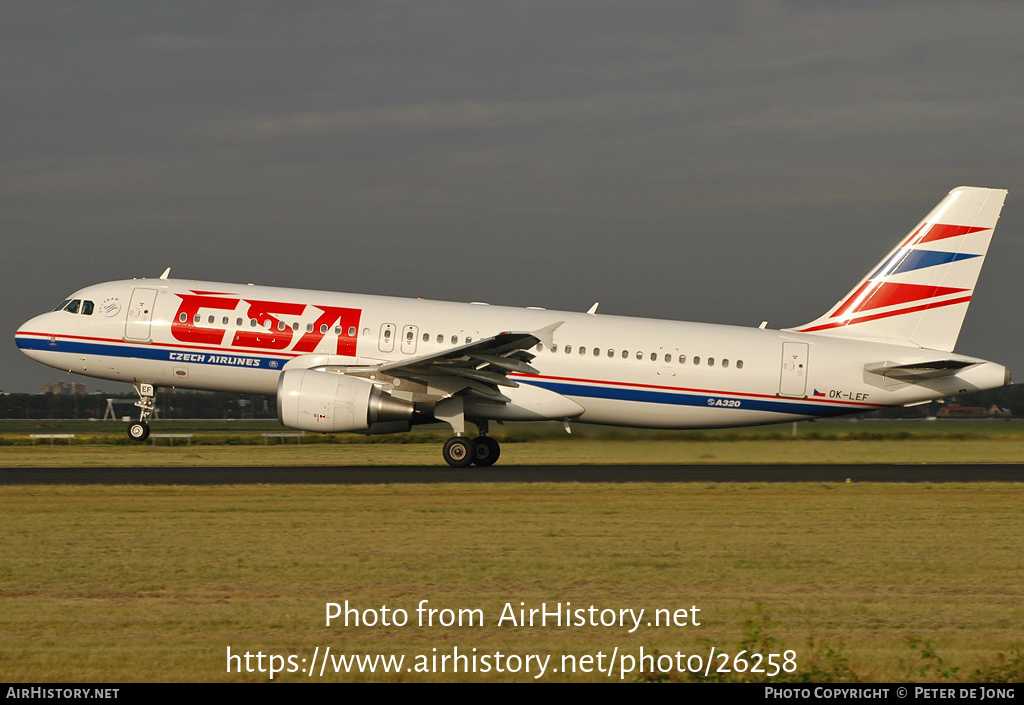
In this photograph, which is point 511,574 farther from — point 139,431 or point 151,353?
point 139,431

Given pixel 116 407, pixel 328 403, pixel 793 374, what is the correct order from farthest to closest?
pixel 116 407, pixel 793 374, pixel 328 403

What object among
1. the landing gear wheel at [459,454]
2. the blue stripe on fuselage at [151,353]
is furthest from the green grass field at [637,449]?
the blue stripe on fuselage at [151,353]

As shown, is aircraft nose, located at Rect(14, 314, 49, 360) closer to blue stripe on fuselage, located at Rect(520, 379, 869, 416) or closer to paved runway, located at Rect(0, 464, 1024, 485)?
paved runway, located at Rect(0, 464, 1024, 485)

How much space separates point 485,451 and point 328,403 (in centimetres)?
453

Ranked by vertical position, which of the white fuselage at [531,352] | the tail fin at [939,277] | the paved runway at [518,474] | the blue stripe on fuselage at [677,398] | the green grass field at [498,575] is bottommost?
the green grass field at [498,575]

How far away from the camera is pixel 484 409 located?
25844 mm

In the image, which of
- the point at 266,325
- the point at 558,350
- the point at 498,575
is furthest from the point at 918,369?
the point at 498,575

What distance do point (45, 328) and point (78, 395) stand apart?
68.3m

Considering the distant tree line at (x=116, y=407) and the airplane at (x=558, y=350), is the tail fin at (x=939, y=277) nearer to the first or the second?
the airplane at (x=558, y=350)

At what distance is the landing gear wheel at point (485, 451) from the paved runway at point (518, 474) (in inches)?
16.1

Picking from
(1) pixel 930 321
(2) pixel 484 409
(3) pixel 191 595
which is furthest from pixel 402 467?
(3) pixel 191 595

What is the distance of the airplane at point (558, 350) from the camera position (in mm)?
25625

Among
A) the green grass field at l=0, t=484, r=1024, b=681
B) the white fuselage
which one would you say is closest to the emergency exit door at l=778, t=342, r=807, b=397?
the white fuselage

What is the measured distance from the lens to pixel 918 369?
25922mm
